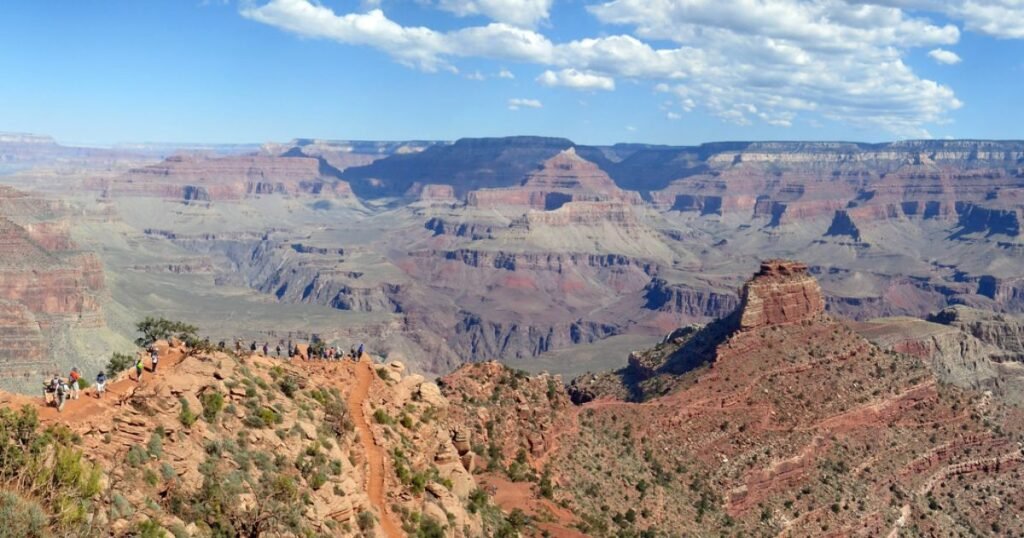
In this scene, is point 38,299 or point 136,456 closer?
point 136,456

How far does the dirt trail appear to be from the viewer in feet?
96.3

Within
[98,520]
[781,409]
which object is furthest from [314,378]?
[781,409]

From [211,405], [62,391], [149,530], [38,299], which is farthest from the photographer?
[38,299]

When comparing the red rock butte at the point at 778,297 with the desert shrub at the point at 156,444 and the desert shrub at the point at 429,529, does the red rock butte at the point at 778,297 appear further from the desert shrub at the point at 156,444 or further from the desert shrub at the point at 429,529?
the desert shrub at the point at 156,444

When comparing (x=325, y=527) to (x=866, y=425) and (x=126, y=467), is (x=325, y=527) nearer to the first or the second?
(x=126, y=467)

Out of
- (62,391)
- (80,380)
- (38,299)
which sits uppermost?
(62,391)

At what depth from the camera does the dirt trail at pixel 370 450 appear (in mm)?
29344

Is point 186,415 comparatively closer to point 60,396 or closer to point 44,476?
point 60,396

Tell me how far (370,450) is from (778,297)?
4788cm

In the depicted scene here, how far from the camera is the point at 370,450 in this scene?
32.5 m

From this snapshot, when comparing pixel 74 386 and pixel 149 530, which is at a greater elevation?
pixel 74 386

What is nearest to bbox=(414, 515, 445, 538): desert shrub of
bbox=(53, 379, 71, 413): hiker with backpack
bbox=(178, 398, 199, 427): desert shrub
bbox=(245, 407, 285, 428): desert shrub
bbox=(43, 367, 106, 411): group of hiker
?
bbox=(245, 407, 285, 428): desert shrub

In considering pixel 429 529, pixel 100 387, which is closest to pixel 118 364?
pixel 100 387

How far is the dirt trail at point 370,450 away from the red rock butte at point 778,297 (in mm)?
40238
